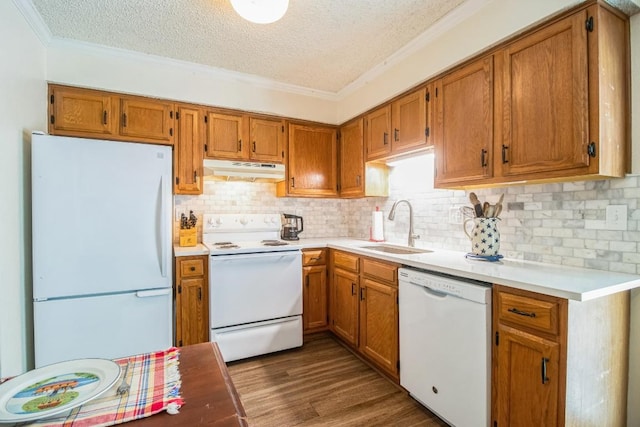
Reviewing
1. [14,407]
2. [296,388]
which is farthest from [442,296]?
[14,407]

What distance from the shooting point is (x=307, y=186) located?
330 centimetres

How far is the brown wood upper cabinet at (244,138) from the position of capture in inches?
113

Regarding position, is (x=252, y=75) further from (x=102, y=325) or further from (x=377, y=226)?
(x=102, y=325)

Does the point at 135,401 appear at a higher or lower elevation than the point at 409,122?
lower

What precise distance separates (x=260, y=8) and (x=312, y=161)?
175 cm

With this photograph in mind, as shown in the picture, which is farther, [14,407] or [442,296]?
[442,296]

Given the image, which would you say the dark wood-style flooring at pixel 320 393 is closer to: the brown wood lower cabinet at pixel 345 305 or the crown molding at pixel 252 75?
the brown wood lower cabinet at pixel 345 305

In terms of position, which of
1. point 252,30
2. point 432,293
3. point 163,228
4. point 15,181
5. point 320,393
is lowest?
point 320,393

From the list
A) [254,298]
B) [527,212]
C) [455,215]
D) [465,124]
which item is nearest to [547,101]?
[465,124]

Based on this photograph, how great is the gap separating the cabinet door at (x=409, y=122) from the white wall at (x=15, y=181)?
2.57 meters

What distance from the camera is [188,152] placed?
2.76 meters

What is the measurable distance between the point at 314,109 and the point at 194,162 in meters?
1.42

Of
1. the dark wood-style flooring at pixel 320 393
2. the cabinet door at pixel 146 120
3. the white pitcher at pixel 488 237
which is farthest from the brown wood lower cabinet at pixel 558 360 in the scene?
the cabinet door at pixel 146 120

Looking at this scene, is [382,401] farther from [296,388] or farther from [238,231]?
[238,231]
